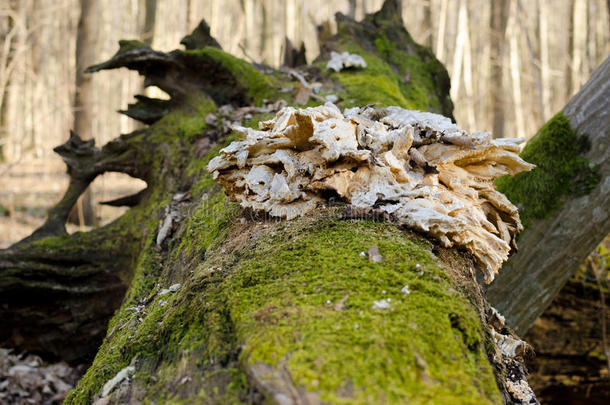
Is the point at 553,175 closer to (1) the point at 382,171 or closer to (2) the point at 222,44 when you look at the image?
(1) the point at 382,171

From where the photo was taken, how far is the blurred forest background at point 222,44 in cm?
852

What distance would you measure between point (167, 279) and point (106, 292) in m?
1.95

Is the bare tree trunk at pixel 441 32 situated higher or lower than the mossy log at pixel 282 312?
higher

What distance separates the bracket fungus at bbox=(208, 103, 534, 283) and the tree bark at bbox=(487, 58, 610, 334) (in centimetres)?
97

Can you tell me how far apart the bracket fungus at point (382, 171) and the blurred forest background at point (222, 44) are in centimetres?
416

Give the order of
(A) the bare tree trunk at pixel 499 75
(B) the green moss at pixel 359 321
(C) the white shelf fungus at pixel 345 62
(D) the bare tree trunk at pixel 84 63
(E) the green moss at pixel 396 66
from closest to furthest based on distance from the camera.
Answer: (B) the green moss at pixel 359 321
(E) the green moss at pixel 396 66
(C) the white shelf fungus at pixel 345 62
(D) the bare tree trunk at pixel 84 63
(A) the bare tree trunk at pixel 499 75

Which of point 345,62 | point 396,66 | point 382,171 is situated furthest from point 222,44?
point 382,171

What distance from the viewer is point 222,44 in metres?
18.3

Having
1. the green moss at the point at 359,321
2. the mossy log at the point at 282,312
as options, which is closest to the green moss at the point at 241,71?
the mossy log at the point at 282,312

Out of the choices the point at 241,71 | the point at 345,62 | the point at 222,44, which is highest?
the point at 222,44

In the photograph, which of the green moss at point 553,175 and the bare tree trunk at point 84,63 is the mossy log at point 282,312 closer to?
the green moss at point 553,175

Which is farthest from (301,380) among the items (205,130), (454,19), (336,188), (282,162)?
(454,19)

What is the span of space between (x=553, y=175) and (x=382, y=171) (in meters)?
1.72

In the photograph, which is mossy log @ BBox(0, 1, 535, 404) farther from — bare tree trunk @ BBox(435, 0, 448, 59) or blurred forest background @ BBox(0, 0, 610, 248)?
bare tree trunk @ BBox(435, 0, 448, 59)
